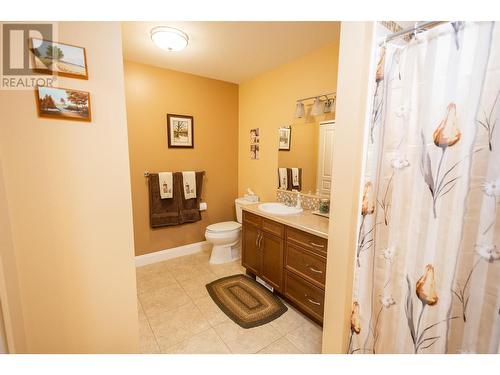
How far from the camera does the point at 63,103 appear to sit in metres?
0.89

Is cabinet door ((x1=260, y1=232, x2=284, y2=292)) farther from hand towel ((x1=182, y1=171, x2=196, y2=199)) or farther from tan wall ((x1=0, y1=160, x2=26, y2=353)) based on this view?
tan wall ((x1=0, y1=160, x2=26, y2=353))

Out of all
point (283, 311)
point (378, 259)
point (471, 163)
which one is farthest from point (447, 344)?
point (283, 311)

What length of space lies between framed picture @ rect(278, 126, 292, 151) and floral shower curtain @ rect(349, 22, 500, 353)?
60.0 inches

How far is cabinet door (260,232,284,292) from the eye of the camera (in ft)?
6.64

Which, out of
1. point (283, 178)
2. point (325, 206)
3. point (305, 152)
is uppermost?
point (305, 152)

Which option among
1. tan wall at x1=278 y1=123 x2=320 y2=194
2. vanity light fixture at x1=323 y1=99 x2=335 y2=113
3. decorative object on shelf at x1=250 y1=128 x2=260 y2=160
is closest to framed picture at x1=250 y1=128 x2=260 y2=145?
decorative object on shelf at x1=250 y1=128 x2=260 y2=160

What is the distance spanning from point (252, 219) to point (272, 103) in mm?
1495

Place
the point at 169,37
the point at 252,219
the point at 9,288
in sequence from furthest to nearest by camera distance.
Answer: the point at 252,219 < the point at 169,37 < the point at 9,288

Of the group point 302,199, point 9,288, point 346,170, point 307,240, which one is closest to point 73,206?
point 9,288

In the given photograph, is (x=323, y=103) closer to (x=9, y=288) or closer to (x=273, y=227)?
(x=273, y=227)

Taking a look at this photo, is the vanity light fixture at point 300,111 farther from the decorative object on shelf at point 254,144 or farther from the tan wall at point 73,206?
the tan wall at point 73,206

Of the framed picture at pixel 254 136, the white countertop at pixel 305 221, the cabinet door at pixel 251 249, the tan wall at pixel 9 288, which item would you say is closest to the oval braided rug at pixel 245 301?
the cabinet door at pixel 251 249
